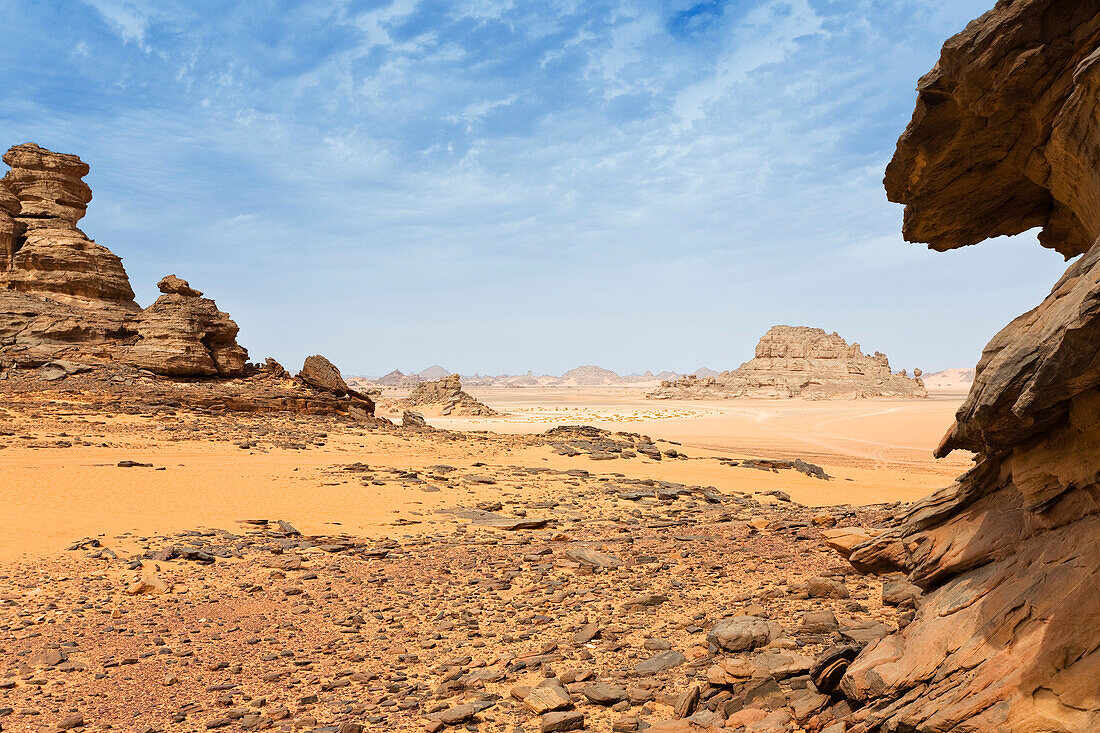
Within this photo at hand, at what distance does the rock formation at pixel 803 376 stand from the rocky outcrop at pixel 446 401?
69.8 m

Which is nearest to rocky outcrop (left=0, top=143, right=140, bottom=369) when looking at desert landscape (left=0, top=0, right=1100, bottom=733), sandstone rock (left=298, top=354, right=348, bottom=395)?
sandstone rock (left=298, top=354, right=348, bottom=395)

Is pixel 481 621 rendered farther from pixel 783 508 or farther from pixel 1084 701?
pixel 783 508

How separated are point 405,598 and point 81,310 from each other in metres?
35.4

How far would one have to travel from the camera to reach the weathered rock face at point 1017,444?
3.75 meters

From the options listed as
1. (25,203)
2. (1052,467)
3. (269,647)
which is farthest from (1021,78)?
(25,203)

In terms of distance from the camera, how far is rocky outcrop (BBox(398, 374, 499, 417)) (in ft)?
216

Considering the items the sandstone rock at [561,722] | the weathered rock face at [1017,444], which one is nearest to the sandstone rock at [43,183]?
the sandstone rock at [561,722]

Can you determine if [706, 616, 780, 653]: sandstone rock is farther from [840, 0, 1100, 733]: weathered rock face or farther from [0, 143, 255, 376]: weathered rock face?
[0, 143, 255, 376]: weathered rock face

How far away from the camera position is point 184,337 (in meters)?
33.2

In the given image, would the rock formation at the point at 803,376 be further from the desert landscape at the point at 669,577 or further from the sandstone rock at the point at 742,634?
the sandstone rock at the point at 742,634

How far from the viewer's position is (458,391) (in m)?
70.8

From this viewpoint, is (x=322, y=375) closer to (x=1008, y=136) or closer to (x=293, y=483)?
(x=293, y=483)

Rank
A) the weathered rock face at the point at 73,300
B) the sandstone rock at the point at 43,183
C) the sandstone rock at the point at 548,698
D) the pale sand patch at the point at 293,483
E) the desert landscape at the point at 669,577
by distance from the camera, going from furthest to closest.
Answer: the sandstone rock at the point at 43,183, the weathered rock face at the point at 73,300, the pale sand patch at the point at 293,483, the sandstone rock at the point at 548,698, the desert landscape at the point at 669,577

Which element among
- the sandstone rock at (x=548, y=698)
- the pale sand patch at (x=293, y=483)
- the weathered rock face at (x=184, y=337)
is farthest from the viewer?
the weathered rock face at (x=184, y=337)
